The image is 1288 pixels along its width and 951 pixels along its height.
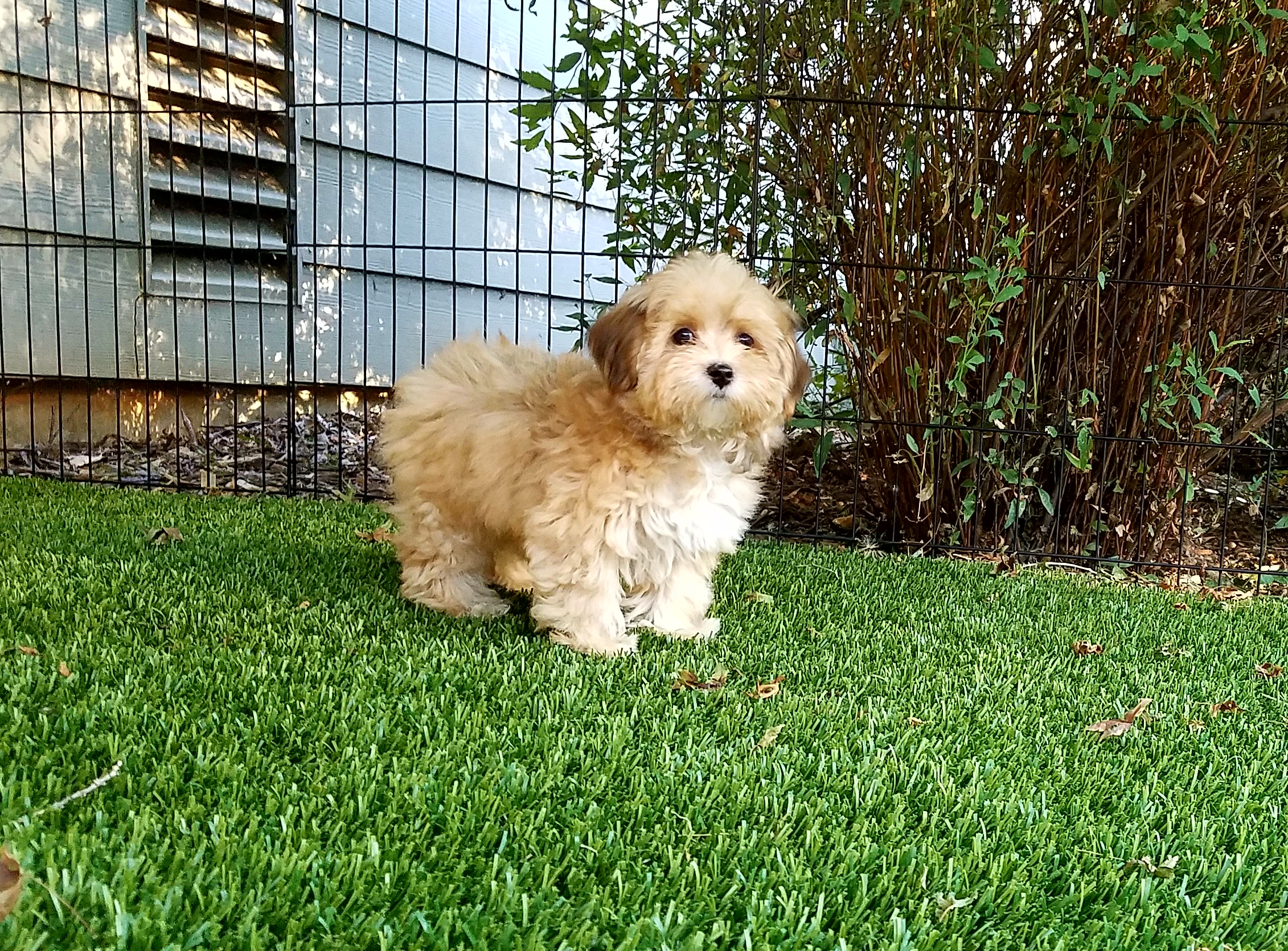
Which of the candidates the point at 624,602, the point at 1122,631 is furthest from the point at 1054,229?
the point at 624,602

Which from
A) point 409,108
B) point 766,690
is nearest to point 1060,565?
point 766,690

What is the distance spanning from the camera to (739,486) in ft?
8.89

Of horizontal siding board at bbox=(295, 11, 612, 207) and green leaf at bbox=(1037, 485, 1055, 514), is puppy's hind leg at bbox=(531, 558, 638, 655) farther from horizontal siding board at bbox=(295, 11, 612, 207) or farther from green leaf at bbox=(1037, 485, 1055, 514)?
horizontal siding board at bbox=(295, 11, 612, 207)

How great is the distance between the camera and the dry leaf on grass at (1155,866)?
1521 mm

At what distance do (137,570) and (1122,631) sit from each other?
3232mm

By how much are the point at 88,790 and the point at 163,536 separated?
2.31 metres

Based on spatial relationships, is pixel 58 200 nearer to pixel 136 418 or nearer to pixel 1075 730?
pixel 136 418

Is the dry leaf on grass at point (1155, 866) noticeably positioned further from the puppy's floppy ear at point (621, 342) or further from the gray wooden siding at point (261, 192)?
the gray wooden siding at point (261, 192)

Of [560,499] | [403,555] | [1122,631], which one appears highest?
[560,499]

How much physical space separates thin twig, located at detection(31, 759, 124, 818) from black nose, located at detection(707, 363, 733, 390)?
1.55 m

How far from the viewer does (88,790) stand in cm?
144

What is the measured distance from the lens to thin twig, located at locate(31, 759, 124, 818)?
1363 mm

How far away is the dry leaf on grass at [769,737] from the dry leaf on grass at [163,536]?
253 cm

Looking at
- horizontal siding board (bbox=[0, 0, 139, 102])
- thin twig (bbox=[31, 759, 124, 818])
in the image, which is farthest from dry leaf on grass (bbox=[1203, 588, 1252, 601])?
horizontal siding board (bbox=[0, 0, 139, 102])
